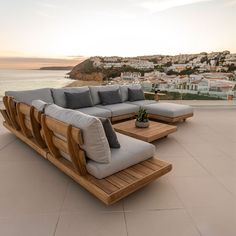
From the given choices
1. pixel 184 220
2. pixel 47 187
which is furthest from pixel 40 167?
pixel 184 220

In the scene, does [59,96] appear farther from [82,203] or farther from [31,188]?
[82,203]

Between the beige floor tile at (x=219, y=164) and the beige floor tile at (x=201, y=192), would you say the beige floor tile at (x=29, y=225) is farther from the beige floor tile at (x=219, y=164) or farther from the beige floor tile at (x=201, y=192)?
the beige floor tile at (x=219, y=164)

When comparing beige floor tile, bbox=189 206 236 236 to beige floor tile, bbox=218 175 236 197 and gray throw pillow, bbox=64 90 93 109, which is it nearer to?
beige floor tile, bbox=218 175 236 197

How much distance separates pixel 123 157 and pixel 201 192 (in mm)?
878

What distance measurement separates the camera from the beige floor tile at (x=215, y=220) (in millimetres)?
1571

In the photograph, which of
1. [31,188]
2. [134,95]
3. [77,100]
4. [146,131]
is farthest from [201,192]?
[134,95]

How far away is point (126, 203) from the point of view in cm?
190

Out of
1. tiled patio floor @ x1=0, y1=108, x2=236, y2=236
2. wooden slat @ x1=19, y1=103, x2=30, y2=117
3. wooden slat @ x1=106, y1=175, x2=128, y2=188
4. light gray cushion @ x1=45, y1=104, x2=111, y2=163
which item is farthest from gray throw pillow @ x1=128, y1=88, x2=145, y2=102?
wooden slat @ x1=106, y1=175, x2=128, y2=188

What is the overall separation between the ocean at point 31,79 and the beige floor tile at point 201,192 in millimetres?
4246

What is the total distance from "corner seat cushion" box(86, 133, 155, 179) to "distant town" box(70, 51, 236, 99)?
169 inches

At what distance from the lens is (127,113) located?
4480 millimetres

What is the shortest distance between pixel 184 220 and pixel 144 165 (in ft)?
2.15

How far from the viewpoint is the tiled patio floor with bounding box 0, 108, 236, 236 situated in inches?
62.7

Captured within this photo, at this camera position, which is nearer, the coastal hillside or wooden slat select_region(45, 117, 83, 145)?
wooden slat select_region(45, 117, 83, 145)
